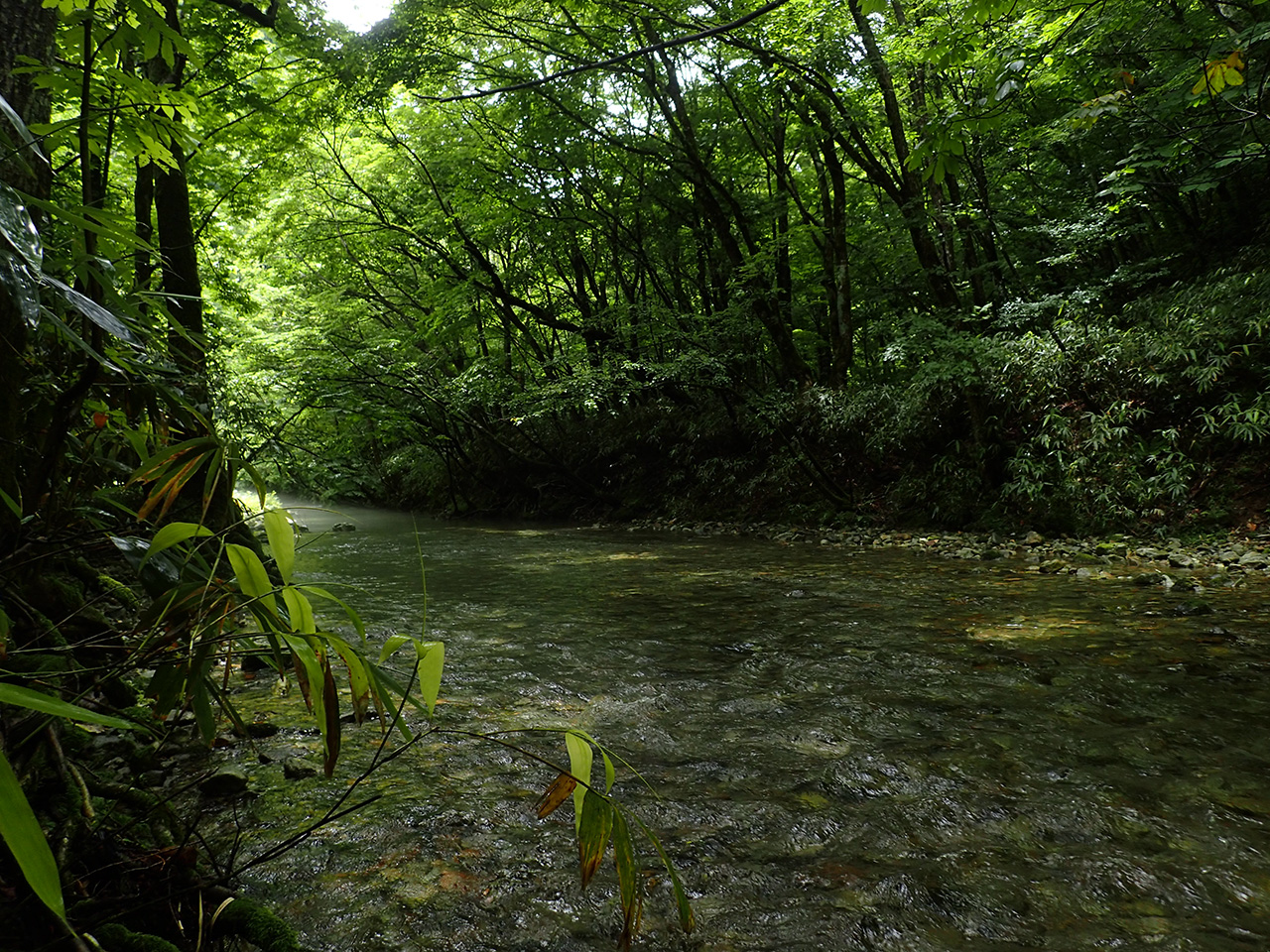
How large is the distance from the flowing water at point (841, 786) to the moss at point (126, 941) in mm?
477

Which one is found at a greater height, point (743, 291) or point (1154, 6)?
point (1154, 6)

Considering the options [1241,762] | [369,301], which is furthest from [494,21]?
[1241,762]

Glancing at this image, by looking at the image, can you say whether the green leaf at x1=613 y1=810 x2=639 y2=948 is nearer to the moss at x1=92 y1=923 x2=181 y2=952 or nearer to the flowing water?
the flowing water

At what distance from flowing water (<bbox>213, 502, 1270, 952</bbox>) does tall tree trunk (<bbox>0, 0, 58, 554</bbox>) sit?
3.04 ft

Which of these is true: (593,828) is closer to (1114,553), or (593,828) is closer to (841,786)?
(841,786)

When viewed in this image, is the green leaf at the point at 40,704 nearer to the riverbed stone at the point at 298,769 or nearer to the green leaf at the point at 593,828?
the green leaf at the point at 593,828

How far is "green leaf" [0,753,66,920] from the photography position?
0.46 metres

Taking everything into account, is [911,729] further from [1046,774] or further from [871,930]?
[871,930]

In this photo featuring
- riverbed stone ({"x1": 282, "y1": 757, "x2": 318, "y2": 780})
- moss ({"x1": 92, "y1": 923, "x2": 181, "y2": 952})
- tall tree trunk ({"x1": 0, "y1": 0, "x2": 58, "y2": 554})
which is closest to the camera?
moss ({"x1": 92, "y1": 923, "x2": 181, "y2": 952})

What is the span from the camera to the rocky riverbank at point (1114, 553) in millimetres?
5434

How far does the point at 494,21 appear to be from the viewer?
1070 cm

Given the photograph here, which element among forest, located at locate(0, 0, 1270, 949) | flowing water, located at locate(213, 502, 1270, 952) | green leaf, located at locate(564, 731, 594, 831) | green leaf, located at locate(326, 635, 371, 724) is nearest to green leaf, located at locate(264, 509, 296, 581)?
forest, located at locate(0, 0, 1270, 949)

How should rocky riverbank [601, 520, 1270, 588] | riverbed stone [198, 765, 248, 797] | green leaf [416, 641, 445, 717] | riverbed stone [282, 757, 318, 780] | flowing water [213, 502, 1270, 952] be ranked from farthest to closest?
rocky riverbank [601, 520, 1270, 588], riverbed stone [282, 757, 318, 780], riverbed stone [198, 765, 248, 797], flowing water [213, 502, 1270, 952], green leaf [416, 641, 445, 717]

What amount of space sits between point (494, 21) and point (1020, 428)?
9938 millimetres
